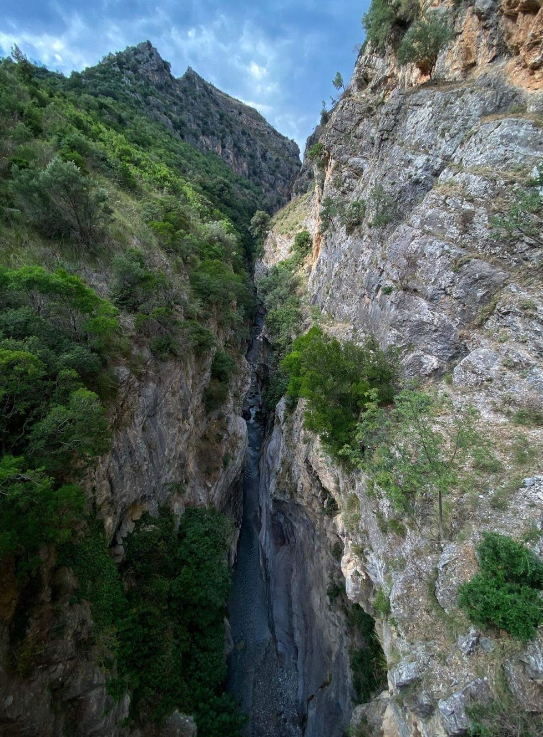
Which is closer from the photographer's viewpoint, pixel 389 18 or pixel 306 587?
pixel 306 587

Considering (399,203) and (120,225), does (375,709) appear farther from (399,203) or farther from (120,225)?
(120,225)

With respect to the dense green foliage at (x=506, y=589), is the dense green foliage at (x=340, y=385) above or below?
above

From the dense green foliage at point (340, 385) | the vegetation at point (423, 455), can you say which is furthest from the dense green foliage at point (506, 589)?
the dense green foliage at point (340, 385)

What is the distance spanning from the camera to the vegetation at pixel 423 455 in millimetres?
8938

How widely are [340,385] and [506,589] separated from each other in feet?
28.8

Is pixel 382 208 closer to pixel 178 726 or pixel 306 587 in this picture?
pixel 306 587

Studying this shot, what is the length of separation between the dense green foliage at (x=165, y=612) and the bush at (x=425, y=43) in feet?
94.9

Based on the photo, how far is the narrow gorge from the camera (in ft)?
26.7

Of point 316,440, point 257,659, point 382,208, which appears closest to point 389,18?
point 382,208

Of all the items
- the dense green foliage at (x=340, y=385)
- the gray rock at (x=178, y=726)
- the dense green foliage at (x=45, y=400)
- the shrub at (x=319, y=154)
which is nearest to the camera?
the dense green foliage at (x=45, y=400)

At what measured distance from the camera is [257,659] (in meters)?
19.0

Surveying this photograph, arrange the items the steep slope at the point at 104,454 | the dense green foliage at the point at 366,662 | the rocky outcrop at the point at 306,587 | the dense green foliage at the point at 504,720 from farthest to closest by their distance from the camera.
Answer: the rocky outcrop at the point at 306,587
the dense green foliage at the point at 366,662
the steep slope at the point at 104,454
the dense green foliage at the point at 504,720

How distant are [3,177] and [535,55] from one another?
2538 cm

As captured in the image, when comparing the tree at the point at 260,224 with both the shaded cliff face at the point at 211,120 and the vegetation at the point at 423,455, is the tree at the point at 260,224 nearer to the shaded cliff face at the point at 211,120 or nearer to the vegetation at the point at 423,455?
the shaded cliff face at the point at 211,120
